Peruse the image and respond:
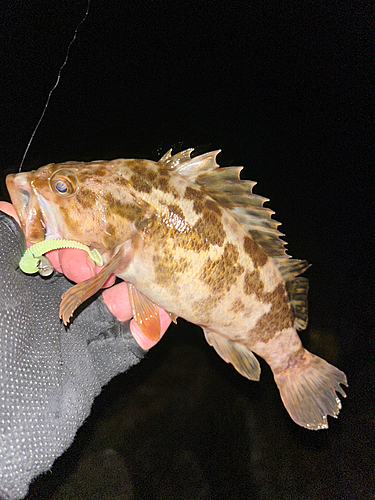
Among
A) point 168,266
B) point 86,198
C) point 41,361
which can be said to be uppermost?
point 86,198

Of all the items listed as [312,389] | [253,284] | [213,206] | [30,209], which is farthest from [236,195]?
[312,389]

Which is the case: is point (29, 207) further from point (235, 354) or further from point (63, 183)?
point (235, 354)

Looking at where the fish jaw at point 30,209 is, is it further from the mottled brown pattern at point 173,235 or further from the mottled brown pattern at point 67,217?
the mottled brown pattern at point 173,235

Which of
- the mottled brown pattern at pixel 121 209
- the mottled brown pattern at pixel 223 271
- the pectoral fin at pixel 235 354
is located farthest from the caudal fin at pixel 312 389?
the mottled brown pattern at pixel 121 209

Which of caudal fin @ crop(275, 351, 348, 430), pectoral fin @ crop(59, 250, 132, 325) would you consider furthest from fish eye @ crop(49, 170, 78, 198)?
caudal fin @ crop(275, 351, 348, 430)

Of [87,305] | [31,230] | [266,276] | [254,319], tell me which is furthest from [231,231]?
Result: [87,305]

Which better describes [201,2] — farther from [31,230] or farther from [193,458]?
[193,458]
